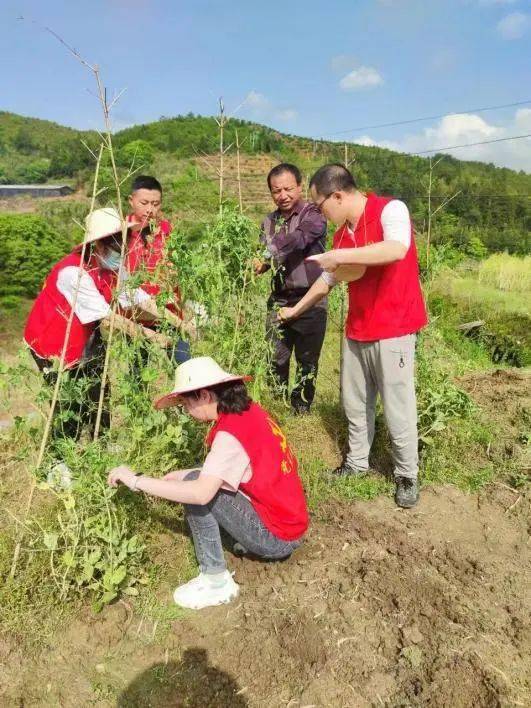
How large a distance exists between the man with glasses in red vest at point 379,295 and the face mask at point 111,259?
979mm

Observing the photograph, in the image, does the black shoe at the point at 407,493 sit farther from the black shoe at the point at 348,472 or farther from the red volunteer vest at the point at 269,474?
the red volunteer vest at the point at 269,474

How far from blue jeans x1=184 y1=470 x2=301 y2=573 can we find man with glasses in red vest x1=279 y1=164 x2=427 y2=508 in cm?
99

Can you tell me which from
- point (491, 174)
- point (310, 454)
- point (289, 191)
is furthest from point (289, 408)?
point (491, 174)

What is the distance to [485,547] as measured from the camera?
2654 millimetres

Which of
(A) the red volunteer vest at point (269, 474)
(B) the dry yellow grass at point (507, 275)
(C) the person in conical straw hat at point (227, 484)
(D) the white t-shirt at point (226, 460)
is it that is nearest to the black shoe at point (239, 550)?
(C) the person in conical straw hat at point (227, 484)

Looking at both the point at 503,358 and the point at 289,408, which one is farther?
the point at 503,358

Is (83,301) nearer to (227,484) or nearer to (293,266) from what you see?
(227,484)

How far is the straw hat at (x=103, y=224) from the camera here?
2396mm

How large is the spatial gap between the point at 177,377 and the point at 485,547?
1.85m

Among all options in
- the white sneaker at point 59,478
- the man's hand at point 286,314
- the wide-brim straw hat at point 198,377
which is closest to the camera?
the wide-brim straw hat at point 198,377

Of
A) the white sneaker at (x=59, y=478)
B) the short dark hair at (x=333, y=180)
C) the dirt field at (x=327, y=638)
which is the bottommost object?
the dirt field at (x=327, y=638)

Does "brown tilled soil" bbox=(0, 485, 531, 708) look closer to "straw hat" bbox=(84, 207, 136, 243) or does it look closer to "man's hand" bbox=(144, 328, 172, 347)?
"man's hand" bbox=(144, 328, 172, 347)

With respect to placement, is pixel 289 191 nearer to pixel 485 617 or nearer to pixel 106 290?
pixel 106 290

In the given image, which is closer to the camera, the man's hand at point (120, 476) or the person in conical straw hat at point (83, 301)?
the man's hand at point (120, 476)
